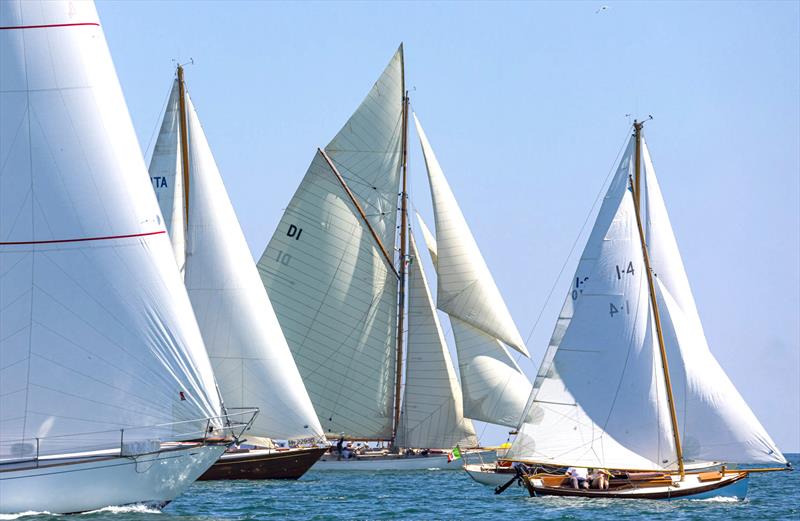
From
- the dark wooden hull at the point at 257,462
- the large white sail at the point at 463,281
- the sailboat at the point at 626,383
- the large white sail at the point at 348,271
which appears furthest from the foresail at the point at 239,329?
the large white sail at the point at 463,281

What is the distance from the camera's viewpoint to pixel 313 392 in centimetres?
6231

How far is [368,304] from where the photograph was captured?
6375cm

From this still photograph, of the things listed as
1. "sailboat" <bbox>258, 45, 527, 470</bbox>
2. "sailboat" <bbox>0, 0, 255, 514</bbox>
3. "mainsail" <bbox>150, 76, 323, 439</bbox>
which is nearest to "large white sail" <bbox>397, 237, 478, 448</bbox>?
"sailboat" <bbox>258, 45, 527, 470</bbox>

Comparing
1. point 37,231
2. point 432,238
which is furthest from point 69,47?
point 432,238

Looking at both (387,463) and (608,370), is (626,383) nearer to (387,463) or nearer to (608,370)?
(608,370)

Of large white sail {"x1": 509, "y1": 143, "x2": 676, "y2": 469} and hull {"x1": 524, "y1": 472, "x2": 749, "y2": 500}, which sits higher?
large white sail {"x1": 509, "y1": 143, "x2": 676, "y2": 469}

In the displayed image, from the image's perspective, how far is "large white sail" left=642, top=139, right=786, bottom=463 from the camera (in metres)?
42.3

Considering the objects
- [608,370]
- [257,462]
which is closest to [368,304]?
[257,462]

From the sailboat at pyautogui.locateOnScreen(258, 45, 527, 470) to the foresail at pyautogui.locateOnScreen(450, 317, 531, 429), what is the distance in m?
0.54

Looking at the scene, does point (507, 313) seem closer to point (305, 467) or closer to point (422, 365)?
point (422, 365)

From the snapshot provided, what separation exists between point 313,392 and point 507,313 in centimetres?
810

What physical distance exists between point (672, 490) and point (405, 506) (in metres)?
7.02

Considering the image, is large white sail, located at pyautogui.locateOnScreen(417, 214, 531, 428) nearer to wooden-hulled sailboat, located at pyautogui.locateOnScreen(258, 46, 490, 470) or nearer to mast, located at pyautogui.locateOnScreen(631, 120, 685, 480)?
wooden-hulled sailboat, located at pyautogui.locateOnScreen(258, 46, 490, 470)

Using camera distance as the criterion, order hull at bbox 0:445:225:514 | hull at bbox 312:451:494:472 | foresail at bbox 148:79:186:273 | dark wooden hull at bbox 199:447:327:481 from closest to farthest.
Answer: hull at bbox 0:445:225:514 → foresail at bbox 148:79:186:273 → dark wooden hull at bbox 199:447:327:481 → hull at bbox 312:451:494:472
